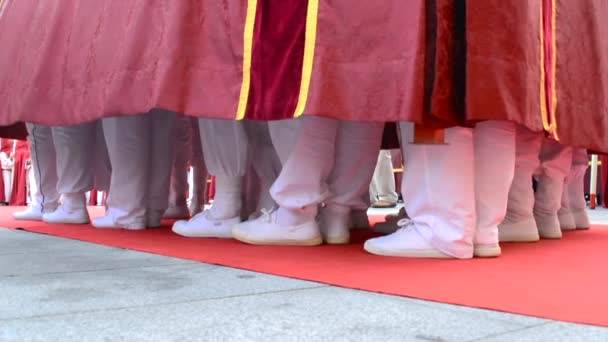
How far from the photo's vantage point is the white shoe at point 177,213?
319cm

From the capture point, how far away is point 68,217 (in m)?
2.80

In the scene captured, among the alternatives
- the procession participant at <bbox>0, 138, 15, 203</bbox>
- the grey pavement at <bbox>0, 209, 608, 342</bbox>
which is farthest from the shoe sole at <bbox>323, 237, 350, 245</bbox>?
the procession participant at <bbox>0, 138, 15, 203</bbox>

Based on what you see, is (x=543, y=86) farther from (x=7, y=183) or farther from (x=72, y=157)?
(x=7, y=183)

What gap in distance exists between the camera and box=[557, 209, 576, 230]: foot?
2738 millimetres

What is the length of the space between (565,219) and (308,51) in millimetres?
1688

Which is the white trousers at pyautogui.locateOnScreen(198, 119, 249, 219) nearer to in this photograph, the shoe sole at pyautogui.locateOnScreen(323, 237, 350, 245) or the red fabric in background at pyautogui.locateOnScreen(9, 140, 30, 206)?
the shoe sole at pyautogui.locateOnScreen(323, 237, 350, 245)

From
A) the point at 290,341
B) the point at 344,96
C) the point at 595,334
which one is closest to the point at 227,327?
the point at 290,341

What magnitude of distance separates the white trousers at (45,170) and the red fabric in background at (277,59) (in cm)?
181

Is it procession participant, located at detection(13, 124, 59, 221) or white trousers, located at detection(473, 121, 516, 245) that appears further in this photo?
procession participant, located at detection(13, 124, 59, 221)

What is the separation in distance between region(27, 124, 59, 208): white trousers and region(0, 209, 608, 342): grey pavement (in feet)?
6.00

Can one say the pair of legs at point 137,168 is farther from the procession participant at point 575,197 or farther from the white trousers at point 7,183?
the white trousers at point 7,183

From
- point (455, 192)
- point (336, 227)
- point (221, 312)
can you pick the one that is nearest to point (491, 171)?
point (455, 192)

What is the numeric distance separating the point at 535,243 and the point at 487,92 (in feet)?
2.86

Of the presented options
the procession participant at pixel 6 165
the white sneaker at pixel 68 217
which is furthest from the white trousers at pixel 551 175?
the procession participant at pixel 6 165
